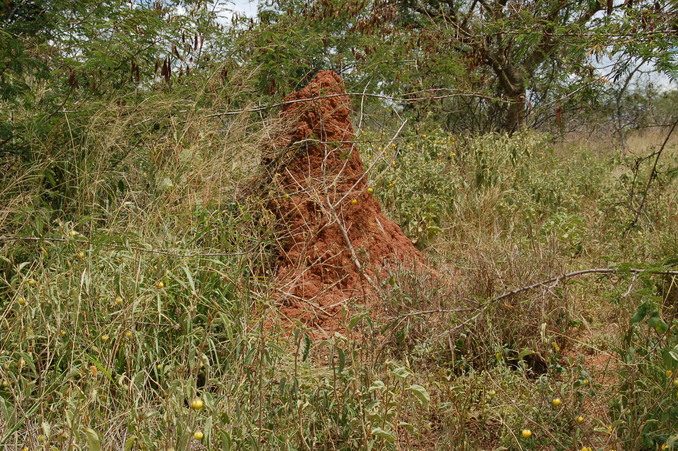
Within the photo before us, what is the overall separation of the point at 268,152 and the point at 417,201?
146cm

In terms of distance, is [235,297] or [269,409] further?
[235,297]

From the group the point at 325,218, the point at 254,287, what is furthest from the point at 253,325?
the point at 325,218

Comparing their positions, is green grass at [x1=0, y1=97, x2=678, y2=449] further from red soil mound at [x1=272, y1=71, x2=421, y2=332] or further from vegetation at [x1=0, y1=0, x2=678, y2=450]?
red soil mound at [x1=272, y1=71, x2=421, y2=332]

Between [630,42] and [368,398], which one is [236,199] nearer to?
[368,398]

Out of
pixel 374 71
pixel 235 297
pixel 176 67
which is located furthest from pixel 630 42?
pixel 374 71

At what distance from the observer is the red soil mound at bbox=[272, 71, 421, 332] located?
3658 millimetres

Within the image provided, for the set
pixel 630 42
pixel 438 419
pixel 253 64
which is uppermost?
pixel 253 64

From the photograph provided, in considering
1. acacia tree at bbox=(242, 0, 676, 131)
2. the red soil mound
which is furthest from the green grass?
acacia tree at bbox=(242, 0, 676, 131)

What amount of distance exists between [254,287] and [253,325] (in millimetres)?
399

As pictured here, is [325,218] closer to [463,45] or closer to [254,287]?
[254,287]

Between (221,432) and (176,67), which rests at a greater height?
(176,67)

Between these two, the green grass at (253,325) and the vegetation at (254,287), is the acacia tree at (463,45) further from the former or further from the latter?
the green grass at (253,325)

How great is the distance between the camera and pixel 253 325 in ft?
10.1

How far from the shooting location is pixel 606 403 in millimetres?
2580
